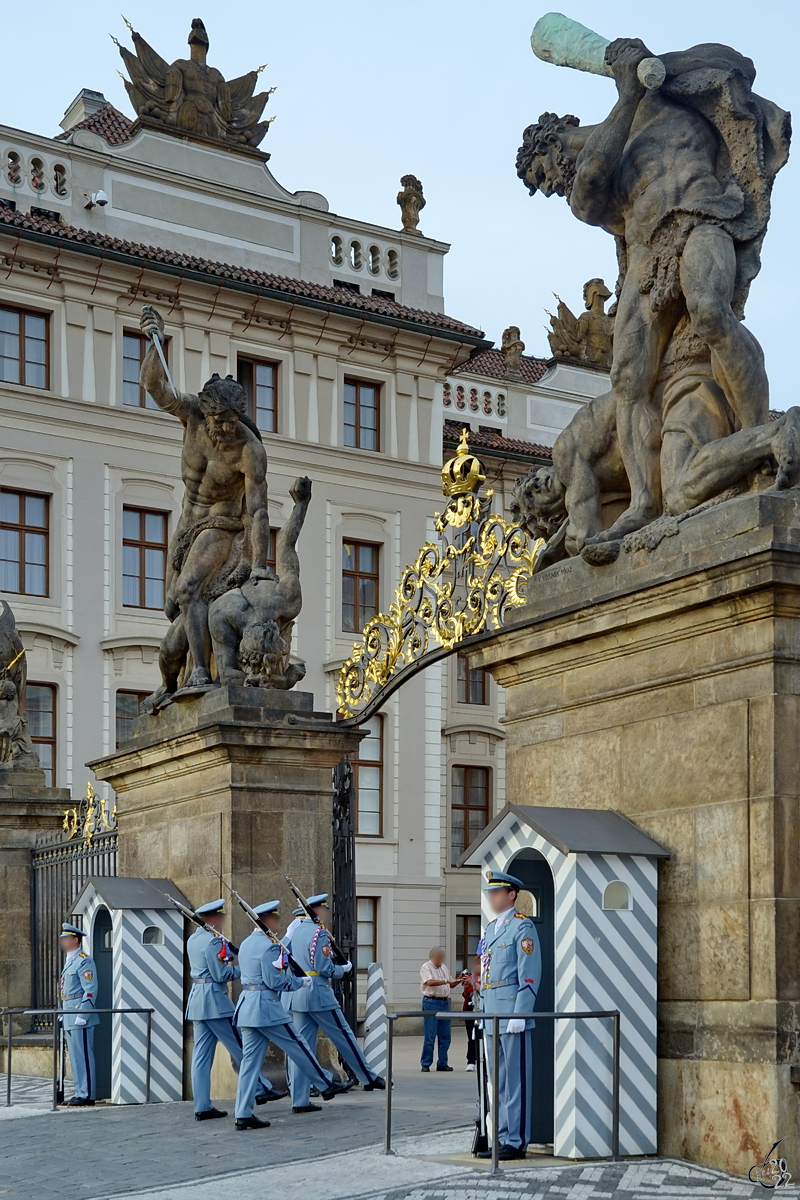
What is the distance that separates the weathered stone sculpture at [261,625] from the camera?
13945 mm

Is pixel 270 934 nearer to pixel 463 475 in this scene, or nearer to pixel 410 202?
pixel 463 475

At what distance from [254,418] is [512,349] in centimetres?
1010

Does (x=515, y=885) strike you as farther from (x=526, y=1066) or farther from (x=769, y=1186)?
(x=769, y=1186)

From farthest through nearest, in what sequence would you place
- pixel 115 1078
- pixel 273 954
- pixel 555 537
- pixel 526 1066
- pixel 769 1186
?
pixel 115 1078, pixel 273 954, pixel 555 537, pixel 526 1066, pixel 769 1186

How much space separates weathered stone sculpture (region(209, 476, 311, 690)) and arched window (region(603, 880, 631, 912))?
5.64 metres

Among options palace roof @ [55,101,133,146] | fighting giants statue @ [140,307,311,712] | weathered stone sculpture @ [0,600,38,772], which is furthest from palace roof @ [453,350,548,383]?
fighting giants statue @ [140,307,311,712]

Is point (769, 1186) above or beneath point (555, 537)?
beneath

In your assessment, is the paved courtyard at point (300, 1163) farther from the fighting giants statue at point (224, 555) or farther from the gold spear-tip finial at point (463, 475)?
the gold spear-tip finial at point (463, 475)

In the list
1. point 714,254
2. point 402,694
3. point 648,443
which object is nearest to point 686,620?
point 648,443

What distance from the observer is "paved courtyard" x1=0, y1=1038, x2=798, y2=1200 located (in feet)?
25.7

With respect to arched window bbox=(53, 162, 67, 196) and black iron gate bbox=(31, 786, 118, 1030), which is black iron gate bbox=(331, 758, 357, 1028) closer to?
black iron gate bbox=(31, 786, 118, 1030)

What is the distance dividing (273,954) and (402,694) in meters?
27.0

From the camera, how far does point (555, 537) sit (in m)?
10.2

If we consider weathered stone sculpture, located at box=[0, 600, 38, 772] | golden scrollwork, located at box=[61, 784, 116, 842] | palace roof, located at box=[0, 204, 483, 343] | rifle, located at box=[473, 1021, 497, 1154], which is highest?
palace roof, located at box=[0, 204, 483, 343]
